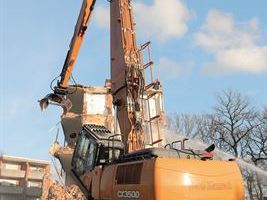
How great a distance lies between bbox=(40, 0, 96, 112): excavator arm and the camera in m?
13.8

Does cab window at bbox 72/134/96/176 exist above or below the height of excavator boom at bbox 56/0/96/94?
below

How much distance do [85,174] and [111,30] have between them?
183 inches

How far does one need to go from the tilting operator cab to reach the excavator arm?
4.49 metres

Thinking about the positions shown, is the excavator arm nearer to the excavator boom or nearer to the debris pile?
the excavator boom

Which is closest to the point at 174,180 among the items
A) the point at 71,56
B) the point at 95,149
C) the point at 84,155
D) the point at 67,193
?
the point at 95,149

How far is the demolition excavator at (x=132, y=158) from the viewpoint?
738 centimetres

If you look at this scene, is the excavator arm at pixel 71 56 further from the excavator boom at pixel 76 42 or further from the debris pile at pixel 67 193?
the debris pile at pixel 67 193

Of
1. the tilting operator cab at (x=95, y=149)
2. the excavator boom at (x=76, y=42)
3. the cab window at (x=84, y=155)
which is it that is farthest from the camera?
the excavator boom at (x=76, y=42)

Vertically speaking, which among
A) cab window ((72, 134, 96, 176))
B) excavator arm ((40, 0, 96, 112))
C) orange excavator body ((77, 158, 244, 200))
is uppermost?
excavator arm ((40, 0, 96, 112))

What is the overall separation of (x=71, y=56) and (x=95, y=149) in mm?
6044

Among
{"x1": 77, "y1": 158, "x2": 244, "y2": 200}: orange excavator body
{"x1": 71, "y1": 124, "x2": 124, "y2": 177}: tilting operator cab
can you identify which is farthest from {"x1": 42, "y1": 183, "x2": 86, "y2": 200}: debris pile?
{"x1": 77, "y1": 158, "x2": 244, "y2": 200}: orange excavator body

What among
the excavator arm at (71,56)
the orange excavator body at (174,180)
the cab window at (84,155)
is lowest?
the orange excavator body at (174,180)

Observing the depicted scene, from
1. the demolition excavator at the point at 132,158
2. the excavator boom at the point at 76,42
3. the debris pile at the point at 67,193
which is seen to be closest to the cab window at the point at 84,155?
the demolition excavator at the point at 132,158

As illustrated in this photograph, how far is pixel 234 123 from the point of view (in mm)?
42594
